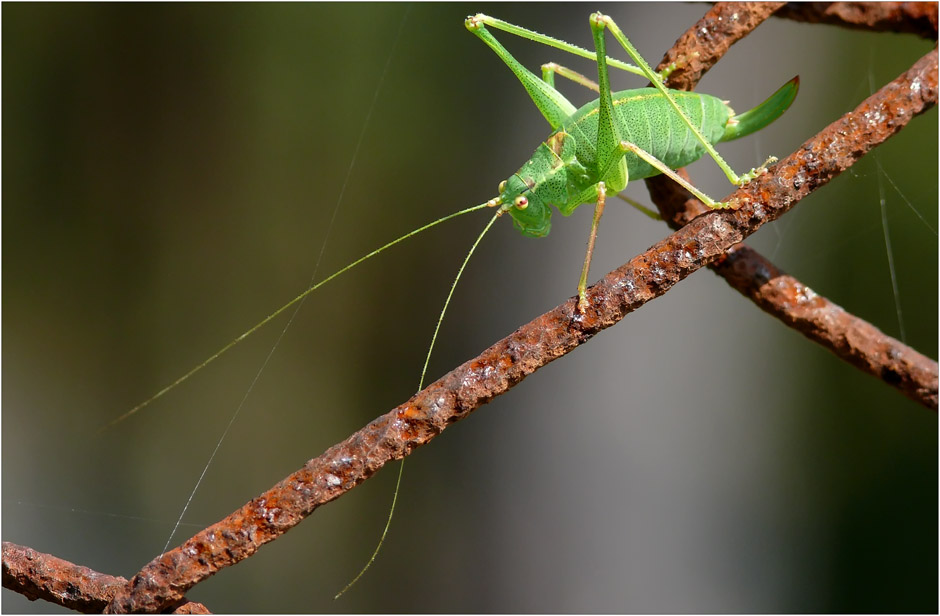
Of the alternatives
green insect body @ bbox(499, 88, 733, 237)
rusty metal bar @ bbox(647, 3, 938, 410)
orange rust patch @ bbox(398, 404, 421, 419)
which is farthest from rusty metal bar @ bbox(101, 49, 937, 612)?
green insect body @ bbox(499, 88, 733, 237)

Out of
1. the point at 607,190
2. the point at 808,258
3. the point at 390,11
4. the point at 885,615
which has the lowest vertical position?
the point at 885,615

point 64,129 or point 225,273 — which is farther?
point 225,273

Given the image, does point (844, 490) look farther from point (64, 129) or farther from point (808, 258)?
point (64, 129)

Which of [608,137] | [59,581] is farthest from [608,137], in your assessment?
[59,581]

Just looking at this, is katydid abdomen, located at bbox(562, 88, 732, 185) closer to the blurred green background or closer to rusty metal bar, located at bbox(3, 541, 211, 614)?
the blurred green background

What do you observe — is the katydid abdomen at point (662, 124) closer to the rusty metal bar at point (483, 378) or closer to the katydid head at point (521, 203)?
the katydid head at point (521, 203)

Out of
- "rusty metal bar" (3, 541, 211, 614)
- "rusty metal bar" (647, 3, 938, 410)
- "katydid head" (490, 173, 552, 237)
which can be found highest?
"katydid head" (490, 173, 552, 237)

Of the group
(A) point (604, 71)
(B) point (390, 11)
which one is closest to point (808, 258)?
(A) point (604, 71)
